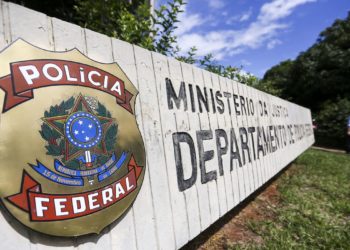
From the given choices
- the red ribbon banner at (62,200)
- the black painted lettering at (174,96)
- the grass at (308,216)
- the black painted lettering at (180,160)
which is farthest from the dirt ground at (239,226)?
the red ribbon banner at (62,200)

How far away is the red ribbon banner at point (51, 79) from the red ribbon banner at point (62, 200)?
0.37 metres

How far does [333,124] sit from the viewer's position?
65.4 feet

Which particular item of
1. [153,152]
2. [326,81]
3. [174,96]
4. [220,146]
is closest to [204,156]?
[220,146]

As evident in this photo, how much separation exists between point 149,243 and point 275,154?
4118 millimetres

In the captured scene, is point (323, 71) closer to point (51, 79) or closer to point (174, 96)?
point (174, 96)

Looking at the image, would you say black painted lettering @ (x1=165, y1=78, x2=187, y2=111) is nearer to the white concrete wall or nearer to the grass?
the white concrete wall

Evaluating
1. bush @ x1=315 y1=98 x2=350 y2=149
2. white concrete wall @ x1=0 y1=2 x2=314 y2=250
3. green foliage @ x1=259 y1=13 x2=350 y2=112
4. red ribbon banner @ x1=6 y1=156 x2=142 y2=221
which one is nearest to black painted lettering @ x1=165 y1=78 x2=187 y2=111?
white concrete wall @ x1=0 y1=2 x2=314 y2=250

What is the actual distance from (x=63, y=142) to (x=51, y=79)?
32cm

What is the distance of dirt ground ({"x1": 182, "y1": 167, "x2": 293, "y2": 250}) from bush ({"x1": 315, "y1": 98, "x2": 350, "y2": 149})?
15.4m

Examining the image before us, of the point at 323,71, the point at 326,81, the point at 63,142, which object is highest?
the point at 323,71

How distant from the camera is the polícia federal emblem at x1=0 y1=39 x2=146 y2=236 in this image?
159 centimetres

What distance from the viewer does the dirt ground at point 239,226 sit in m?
3.67

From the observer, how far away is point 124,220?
213cm

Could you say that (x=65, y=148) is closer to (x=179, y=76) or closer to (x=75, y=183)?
(x=75, y=183)
